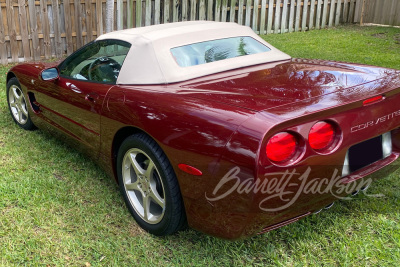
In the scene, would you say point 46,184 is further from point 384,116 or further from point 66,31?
point 66,31

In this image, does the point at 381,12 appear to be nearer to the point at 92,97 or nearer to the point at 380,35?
the point at 380,35

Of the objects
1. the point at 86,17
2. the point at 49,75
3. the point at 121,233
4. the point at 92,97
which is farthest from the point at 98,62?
the point at 86,17

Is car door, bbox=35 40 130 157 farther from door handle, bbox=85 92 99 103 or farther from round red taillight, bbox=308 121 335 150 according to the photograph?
round red taillight, bbox=308 121 335 150

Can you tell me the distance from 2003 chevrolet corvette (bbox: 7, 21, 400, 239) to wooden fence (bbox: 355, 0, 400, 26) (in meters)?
9.88

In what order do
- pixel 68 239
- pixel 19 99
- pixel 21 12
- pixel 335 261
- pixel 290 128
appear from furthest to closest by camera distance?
pixel 21 12, pixel 19 99, pixel 68 239, pixel 335 261, pixel 290 128

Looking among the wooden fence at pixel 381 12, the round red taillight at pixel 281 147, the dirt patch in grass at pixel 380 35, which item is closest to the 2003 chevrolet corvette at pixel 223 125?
the round red taillight at pixel 281 147

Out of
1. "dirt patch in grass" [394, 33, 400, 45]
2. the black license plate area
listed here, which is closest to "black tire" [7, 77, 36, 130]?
the black license plate area

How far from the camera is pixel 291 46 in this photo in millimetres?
9750

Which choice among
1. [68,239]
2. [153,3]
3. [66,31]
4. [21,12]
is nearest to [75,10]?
[66,31]

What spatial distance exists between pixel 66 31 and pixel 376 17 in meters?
8.81

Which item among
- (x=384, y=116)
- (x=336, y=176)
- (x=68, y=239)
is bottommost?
(x=68, y=239)

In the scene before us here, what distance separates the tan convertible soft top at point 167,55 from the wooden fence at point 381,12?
988 cm

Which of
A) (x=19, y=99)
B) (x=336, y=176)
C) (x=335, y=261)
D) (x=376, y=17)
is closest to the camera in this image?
(x=336, y=176)

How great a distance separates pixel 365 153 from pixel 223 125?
102 centimetres
